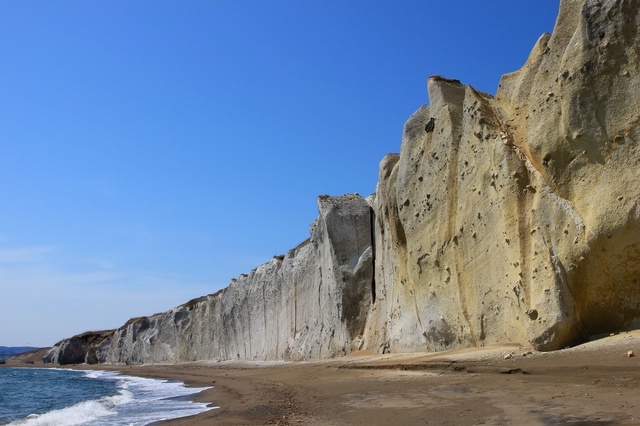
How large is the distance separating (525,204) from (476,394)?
18.2 feet

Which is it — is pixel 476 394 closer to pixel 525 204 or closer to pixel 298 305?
pixel 525 204

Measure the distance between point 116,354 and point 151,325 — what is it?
11690mm

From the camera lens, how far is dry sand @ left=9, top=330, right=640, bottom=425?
742 cm

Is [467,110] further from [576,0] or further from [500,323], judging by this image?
[500,323]

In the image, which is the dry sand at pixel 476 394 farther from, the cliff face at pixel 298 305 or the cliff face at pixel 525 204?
the cliff face at pixel 298 305

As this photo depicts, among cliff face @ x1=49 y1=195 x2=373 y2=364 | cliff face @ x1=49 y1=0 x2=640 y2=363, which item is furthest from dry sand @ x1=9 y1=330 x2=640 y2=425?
cliff face @ x1=49 y1=195 x2=373 y2=364

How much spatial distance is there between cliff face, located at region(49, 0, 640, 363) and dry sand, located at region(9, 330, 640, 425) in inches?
45.5

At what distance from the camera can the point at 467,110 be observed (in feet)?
52.7

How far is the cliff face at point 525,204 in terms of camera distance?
465 inches

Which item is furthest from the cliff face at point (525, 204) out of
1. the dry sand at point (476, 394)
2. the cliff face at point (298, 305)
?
the cliff face at point (298, 305)

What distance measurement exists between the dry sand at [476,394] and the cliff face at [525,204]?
1.15 metres

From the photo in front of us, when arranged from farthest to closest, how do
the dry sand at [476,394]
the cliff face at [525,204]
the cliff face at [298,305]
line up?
1. the cliff face at [298,305]
2. the cliff face at [525,204]
3. the dry sand at [476,394]

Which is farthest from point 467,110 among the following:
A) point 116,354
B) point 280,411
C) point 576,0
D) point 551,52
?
point 116,354

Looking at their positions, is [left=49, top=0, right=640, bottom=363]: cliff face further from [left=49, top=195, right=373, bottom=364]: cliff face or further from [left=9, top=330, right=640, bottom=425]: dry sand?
[left=49, top=195, right=373, bottom=364]: cliff face
